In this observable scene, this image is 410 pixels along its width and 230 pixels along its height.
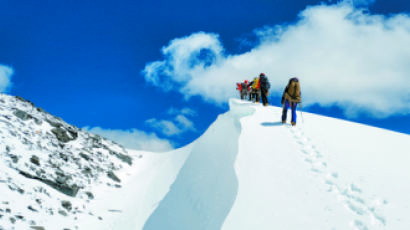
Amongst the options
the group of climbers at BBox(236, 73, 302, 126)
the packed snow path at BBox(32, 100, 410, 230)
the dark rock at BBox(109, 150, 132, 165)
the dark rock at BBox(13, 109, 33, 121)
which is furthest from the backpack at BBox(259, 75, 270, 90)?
the dark rock at BBox(13, 109, 33, 121)

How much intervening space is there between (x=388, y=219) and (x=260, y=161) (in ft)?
13.5

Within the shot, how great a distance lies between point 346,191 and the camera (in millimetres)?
6773

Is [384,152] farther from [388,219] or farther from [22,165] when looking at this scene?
[22,165]

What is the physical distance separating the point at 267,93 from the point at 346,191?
1154cm

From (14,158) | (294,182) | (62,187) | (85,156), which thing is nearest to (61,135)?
(85,156)

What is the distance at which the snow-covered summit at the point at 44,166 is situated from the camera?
929cm

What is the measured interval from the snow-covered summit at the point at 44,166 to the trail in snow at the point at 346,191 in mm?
8019

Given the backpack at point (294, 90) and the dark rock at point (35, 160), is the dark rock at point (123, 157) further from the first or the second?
the backpack at point (294, 90)

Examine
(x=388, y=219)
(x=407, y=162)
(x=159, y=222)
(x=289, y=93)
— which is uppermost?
(x=289, y=93)

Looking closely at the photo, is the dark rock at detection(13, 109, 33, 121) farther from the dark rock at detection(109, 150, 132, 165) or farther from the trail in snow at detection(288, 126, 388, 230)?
the trail in snow at detection(288, 126, 388, 230)

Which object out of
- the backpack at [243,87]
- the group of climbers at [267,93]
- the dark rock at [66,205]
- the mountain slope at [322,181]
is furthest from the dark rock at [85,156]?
the backpack at [243,87]

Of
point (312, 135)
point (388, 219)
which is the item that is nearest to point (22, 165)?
point (312, 135)

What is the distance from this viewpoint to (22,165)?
36.6 ft

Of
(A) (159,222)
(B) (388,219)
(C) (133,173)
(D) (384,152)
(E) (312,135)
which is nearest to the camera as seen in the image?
(B) (388,219)
